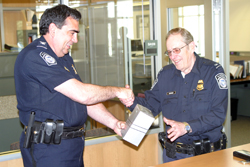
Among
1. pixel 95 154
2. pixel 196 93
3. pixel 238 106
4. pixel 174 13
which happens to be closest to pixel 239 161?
pixel 196 93

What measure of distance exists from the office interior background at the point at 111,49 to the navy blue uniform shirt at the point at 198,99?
112cm

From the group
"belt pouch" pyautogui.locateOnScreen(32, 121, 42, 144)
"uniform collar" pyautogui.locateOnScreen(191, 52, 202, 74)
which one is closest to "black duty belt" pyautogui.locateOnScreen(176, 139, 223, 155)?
"uniform collar" pyautogui.locateOnScreen(191, 52, 202, 74)

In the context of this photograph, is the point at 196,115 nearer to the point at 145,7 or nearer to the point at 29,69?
the point at 29,69

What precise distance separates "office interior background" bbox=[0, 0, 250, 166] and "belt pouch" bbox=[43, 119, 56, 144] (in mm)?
1140

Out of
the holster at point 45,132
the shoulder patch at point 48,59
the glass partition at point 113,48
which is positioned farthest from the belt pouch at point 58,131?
the glass partition at point 113,48

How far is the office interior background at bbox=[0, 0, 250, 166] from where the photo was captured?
3260mm

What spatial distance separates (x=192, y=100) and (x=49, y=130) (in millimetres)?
1173

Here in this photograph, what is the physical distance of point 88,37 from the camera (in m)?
3.71

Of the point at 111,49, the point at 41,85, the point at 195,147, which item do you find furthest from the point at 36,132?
the point at 111,49

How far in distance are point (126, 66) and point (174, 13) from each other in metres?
1.51

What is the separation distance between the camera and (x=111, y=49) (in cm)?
384

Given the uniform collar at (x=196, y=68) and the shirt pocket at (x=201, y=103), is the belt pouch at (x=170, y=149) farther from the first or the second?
the uniform collar at (x=196, y=68)

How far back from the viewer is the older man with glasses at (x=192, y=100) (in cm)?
240

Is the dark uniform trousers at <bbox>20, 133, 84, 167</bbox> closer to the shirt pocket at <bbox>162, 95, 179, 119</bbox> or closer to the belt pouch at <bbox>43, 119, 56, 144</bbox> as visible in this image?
the belt pouch at <bbox>43, 119, 56, 144</bbox>
